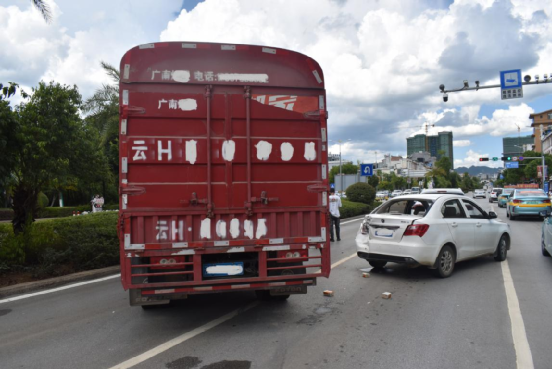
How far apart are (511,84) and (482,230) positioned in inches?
518

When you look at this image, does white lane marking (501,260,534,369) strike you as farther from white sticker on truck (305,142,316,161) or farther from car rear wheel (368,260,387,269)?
white sticker on truck (305,142,316,161)

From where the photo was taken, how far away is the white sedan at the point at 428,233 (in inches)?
295

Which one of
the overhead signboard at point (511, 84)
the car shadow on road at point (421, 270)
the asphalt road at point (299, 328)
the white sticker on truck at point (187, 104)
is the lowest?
the car shadow on road at point (421, 270)

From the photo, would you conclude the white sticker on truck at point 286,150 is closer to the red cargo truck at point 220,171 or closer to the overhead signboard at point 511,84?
the red cargo truck at point 220,171

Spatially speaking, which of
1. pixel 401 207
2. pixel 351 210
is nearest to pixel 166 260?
pixel 401 207

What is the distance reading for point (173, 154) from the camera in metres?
4.78

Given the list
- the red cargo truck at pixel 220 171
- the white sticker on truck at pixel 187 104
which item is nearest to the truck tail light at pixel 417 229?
the red cargo truck at pixel 220 171

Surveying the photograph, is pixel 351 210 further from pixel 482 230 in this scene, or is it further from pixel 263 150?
pixel 263 150

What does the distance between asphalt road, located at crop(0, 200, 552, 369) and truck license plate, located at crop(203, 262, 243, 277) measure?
0.71m

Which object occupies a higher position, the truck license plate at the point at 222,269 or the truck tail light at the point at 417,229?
the truck tail light at the point at 417,229

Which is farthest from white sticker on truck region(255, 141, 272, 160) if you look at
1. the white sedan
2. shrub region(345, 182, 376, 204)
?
shrub region(345, 182, 376, 204)

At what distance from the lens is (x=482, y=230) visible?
870 cm

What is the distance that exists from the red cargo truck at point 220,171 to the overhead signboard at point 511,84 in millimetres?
17238

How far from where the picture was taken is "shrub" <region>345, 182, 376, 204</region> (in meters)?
28.2
